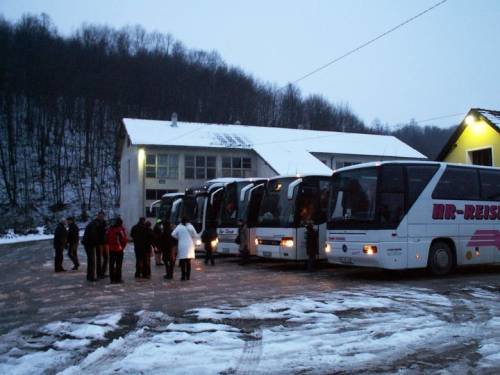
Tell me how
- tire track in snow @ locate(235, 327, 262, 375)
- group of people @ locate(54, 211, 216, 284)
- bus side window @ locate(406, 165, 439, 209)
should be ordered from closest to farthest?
tire track in snow @ locate(235, 327, 262, 375)
bus side window @ locate(406, 165, 439, 209)
group of people @ locate(54, 211, 216, 284)

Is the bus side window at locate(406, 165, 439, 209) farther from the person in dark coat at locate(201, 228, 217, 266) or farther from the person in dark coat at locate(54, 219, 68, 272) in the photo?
the person in dark coat at locate(54, 219, 68, 272)

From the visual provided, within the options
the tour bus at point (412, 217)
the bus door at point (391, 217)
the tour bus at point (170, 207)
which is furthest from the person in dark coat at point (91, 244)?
the tour bus at point (170, 207)

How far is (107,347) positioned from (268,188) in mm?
11810

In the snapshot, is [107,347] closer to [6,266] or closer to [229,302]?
[229,302]

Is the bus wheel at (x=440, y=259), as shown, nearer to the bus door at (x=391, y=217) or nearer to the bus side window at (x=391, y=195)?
the bus door at (x=391, y=217)

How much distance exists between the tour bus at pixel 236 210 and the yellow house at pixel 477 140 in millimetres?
11972

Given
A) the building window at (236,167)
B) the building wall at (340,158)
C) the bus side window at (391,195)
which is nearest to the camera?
the bus side window at (391,195)

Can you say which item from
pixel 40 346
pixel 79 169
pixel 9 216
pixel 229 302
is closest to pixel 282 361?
pixel 40 346

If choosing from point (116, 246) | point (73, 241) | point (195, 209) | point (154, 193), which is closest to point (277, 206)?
point (116, 246)

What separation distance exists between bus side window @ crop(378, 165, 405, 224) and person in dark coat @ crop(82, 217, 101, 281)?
783 cm

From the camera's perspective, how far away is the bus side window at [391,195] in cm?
1370

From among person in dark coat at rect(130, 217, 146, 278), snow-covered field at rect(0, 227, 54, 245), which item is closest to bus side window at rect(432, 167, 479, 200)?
person in dark coat at rect(130, 217, 146, 278)

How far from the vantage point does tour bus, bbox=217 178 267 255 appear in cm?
1984

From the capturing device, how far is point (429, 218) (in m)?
14.4
